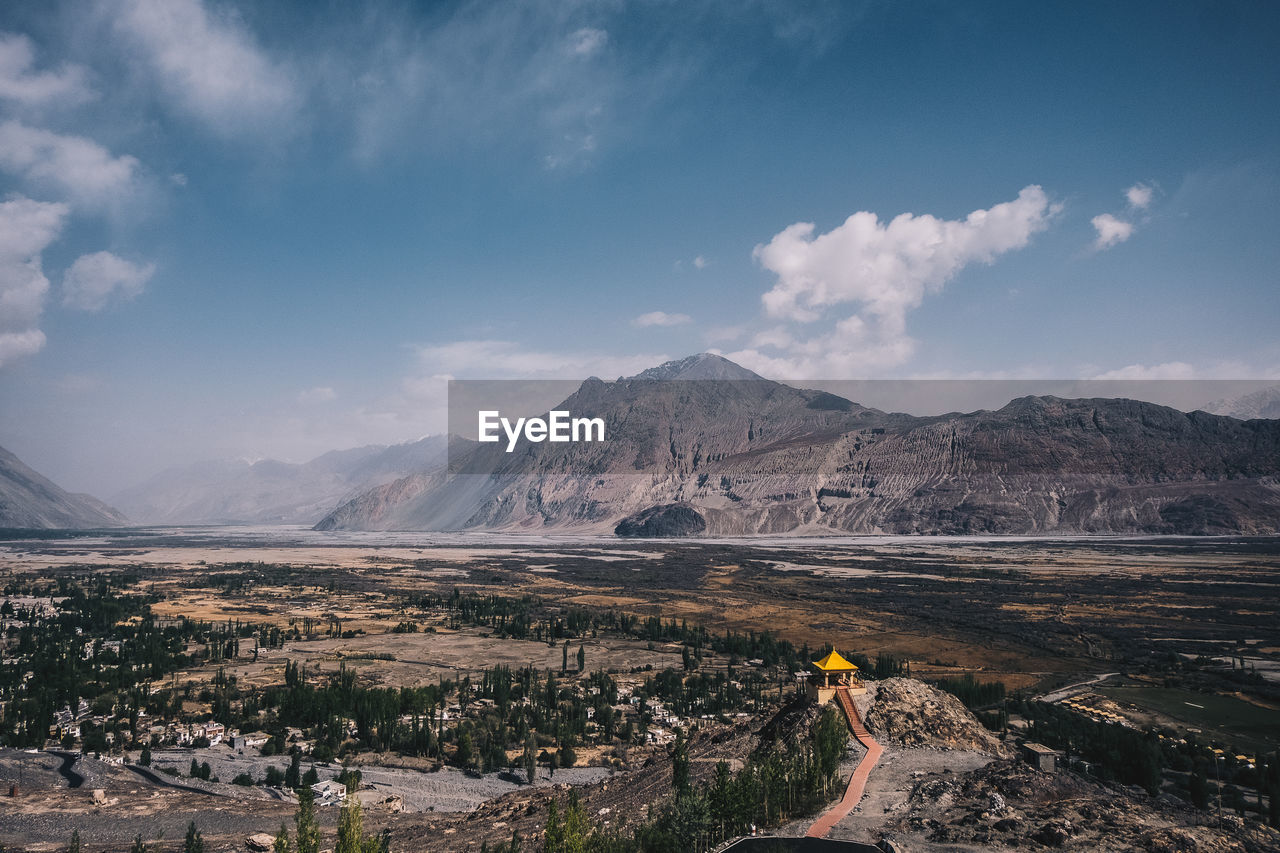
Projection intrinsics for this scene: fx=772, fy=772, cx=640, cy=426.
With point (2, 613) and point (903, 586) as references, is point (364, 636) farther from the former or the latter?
point (903, 586)

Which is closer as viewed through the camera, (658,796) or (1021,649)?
(658,796)

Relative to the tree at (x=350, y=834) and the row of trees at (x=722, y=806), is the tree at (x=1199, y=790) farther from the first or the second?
the tree at (x=350, y=834)

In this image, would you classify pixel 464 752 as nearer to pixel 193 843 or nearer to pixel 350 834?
pixel 193 843

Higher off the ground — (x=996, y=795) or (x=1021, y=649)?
(x=996, y=795)

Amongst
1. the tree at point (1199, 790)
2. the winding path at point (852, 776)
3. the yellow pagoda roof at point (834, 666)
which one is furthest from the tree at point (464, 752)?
the tree at point (1199, 790)

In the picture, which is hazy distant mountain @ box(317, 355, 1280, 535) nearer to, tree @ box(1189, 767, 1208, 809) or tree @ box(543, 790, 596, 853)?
tree @ box(1189, 767, 1208, 809)

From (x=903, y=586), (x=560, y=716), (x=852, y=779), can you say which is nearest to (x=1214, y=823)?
(x=852, y=779)

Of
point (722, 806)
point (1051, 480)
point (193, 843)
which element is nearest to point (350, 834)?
point (193, 843)
